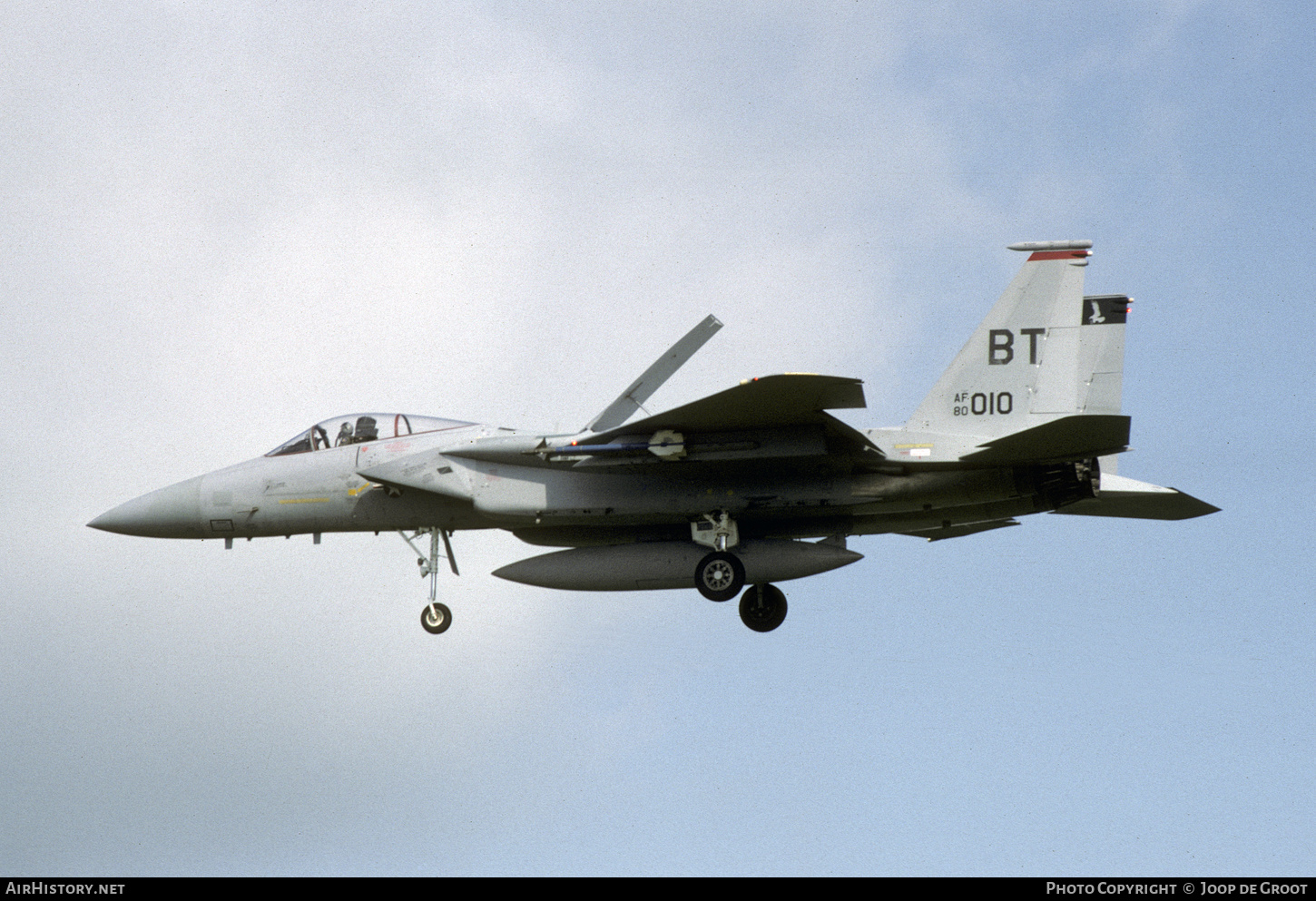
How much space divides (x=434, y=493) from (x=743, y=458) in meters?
4.50

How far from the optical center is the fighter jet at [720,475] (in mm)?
18609

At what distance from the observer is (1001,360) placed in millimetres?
19438

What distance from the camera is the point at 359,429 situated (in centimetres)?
2086

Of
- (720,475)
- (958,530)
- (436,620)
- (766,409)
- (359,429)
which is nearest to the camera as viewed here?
(766,409)

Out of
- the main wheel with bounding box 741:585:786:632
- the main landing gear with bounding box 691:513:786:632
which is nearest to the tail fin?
the main landing gear with bounding box 691:513:786:632

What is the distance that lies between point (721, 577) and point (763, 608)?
77.4 inches

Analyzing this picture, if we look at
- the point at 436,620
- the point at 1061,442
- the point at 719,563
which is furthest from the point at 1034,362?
the point at 436,620

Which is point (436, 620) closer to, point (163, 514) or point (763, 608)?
point (163, 514)

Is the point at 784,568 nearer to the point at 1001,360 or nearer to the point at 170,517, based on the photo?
the point at 1001,360

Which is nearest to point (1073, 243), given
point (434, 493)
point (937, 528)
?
point (937, 528)

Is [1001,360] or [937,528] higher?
[1001,360]

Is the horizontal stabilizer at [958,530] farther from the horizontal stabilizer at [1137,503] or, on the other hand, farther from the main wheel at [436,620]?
the main wheel at [436,620]
